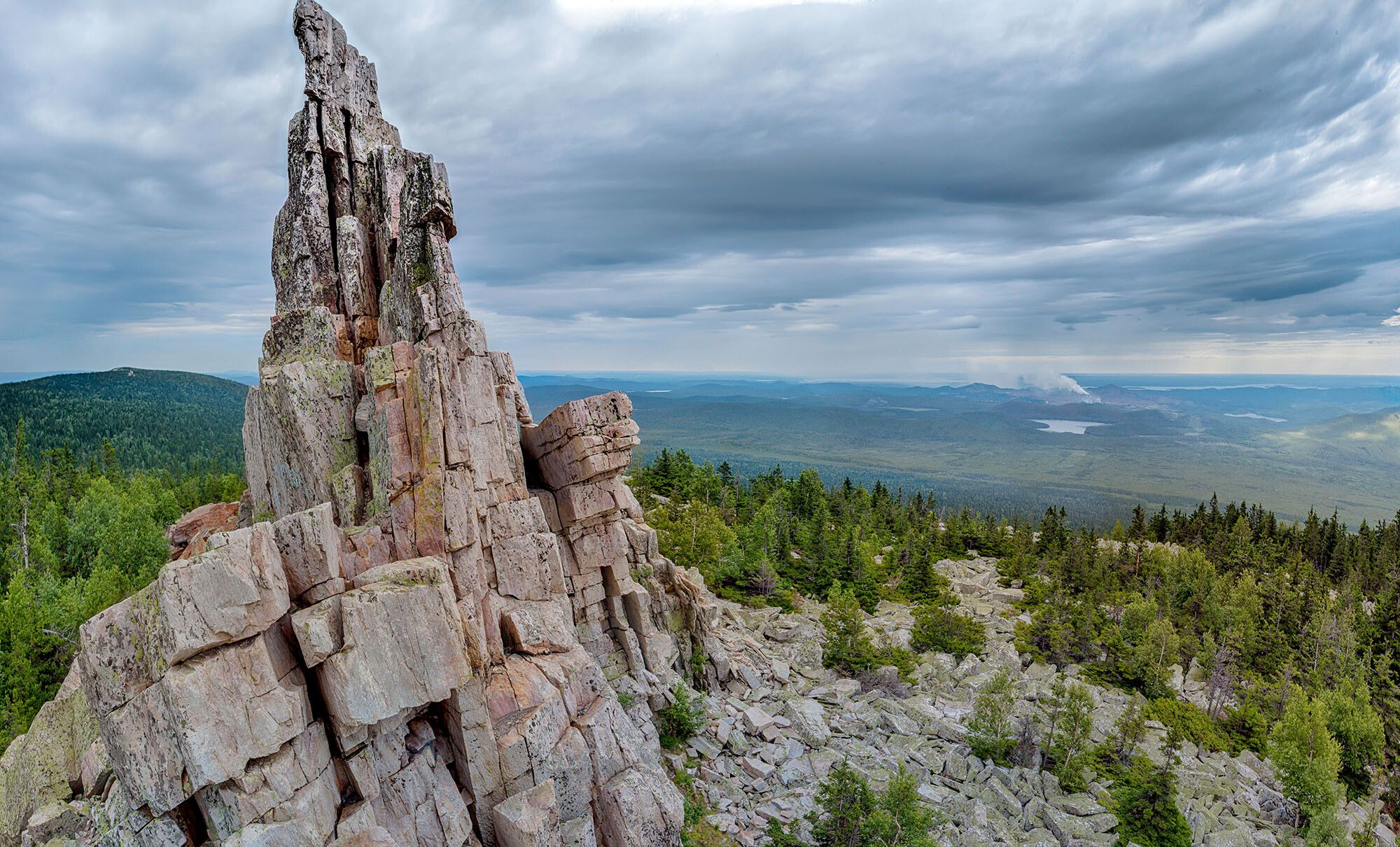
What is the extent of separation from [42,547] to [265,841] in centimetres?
6760

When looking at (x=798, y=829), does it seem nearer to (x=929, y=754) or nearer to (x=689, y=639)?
(x=929, y=754)

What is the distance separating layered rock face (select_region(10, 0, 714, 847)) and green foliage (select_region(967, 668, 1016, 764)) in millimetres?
19521

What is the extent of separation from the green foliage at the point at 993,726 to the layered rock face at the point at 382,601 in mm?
19521

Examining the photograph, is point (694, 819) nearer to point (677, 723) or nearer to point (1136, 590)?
point (677, 723)

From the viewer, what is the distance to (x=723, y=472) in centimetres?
11988

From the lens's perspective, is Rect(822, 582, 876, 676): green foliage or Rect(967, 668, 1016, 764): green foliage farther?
Rect(822, 582, 876, 676): green foliage

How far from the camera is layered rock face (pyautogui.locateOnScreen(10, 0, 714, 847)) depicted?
Result: 61.9 ft

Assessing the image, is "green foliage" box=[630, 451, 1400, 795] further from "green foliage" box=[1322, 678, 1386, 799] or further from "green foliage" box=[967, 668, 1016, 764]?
"green foliage" box=[967, 668, 1016, 764]

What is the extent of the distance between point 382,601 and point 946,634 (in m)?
51.2

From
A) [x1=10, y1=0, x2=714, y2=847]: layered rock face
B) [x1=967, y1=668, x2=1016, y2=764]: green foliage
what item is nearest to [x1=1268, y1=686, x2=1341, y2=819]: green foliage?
[x1=967, y1=668, x2=1016, y2=764]: green foliage

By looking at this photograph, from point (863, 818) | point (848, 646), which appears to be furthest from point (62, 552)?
point (863, 818)

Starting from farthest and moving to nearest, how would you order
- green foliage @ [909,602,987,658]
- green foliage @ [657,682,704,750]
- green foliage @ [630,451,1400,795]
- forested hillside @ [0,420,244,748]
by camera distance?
green foliage @ [909,602,987,658] → green foliage @ [630,451,1400,795] → forested hillside @ [0,420,244,748] → green foliage @ [657,682,704,750]

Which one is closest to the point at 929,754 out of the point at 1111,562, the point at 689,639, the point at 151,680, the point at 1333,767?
the point at 689,639

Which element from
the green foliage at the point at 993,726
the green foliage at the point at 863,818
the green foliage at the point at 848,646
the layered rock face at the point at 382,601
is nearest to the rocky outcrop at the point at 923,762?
the green foliage at the point at 993,726
